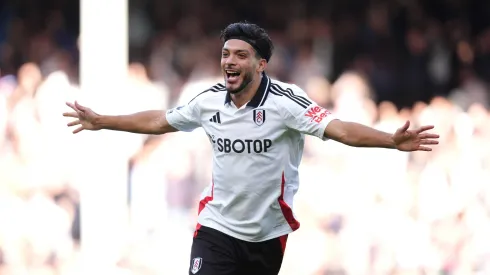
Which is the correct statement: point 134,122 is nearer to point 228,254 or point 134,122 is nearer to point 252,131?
point 252,131

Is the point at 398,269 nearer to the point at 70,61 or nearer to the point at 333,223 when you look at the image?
the point at 333,223

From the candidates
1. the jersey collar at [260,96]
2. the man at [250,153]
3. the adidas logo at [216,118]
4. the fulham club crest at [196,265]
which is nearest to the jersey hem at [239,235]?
the man at [250,153]

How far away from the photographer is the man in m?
5.18

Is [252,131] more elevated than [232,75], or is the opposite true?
[232,75]

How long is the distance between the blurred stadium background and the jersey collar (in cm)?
377

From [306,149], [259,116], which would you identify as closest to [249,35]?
[259,116]

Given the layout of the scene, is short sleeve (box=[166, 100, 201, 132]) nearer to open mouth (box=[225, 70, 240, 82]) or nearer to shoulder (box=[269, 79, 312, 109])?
open mouth (box=[225, 70, 240, 82])

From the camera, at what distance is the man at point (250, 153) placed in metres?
5.18

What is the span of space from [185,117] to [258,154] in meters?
0.49

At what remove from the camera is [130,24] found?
11000 millimetres

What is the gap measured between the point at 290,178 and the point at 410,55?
4.97m

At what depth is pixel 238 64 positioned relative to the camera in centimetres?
522

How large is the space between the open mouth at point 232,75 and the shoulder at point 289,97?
177mm

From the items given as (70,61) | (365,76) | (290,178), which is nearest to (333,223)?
(365,76)
